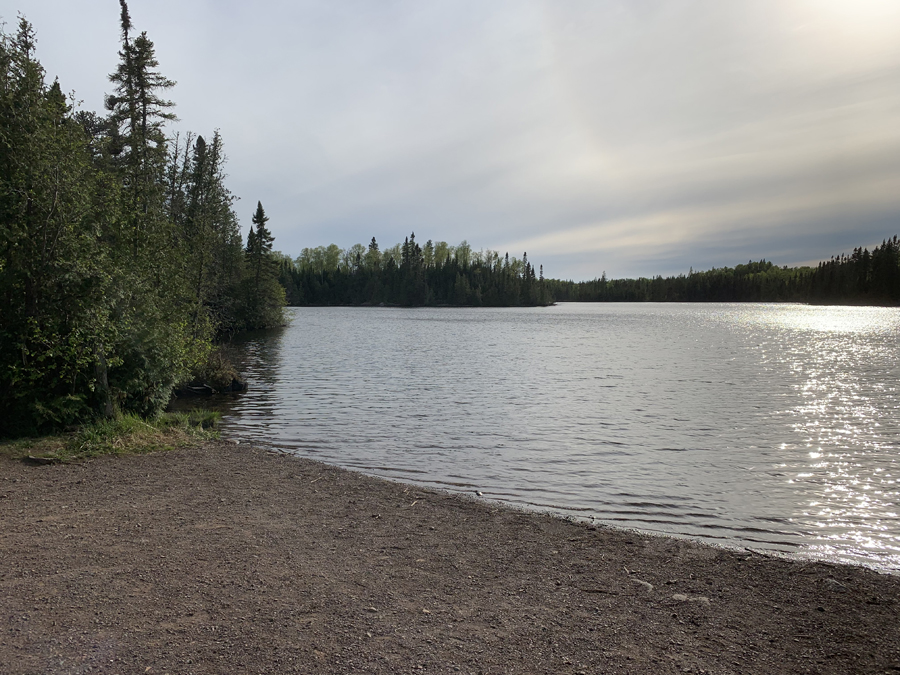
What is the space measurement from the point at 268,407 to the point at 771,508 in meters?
15.8

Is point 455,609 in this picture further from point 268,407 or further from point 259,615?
point 268,407

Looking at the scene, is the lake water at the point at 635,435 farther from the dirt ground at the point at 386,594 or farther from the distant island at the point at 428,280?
the distant island at the point at 428,280

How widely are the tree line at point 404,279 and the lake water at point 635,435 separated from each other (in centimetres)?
13942

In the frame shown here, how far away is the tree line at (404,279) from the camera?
17338 cm

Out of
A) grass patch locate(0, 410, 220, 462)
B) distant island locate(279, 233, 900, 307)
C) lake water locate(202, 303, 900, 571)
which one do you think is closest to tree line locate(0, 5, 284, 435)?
grass patch locate(0, 410, 220, 462)

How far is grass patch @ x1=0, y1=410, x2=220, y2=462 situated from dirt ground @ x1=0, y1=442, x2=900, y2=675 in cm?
191

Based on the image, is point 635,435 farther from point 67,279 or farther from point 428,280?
point 428,280

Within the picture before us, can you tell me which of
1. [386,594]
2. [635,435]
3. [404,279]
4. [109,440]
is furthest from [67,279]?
[404,279]

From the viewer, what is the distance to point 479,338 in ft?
185

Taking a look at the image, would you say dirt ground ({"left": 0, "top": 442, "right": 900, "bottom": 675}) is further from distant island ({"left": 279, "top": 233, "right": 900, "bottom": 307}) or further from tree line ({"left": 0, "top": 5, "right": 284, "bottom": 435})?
distant island ({"left": 279, "top": 233, "right": 900, "bottom": 307})

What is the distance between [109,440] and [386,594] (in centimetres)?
865

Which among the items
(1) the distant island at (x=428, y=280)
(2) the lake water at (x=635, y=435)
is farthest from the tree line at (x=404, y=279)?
(2) the lake water at (x=635, y=435)

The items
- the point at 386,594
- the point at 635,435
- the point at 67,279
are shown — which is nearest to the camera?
the point at 386,594

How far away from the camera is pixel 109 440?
36.7 feet
